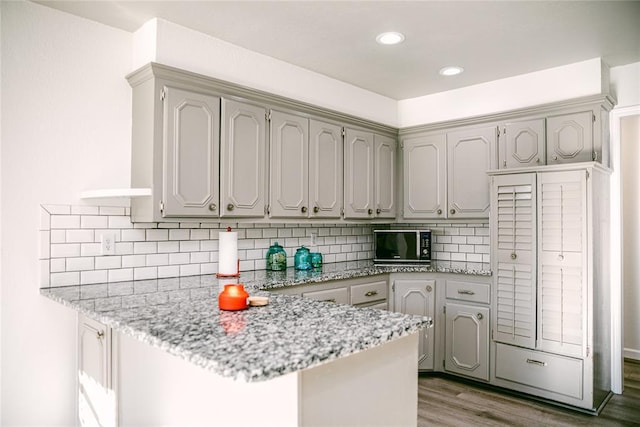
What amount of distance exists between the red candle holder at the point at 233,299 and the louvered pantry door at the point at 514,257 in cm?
223

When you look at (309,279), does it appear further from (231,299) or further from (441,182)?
(441,182)

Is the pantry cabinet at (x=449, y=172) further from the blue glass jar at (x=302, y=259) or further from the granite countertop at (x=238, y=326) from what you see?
the granite countertop at (x=238, y=326)

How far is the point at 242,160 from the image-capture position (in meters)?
2.98

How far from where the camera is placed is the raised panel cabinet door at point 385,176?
4043 millimetres

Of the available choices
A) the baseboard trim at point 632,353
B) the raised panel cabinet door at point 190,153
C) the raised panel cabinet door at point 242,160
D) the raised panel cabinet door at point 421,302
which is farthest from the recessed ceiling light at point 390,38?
the baseboard trim at point 632,353

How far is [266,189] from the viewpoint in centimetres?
312

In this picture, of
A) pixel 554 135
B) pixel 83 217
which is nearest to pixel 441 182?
pixel 554 135

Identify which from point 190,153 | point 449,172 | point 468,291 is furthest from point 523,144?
point 190,153

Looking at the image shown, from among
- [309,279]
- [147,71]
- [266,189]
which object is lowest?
[309,279]

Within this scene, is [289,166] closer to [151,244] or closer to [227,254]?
[227,254]

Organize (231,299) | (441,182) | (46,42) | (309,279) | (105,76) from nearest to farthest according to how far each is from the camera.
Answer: (231,299) < (46,42) < (105,76) < (309,279) < (441,182)

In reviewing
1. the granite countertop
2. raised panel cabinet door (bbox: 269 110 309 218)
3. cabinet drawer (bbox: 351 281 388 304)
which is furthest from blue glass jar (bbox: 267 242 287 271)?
the granite countertop

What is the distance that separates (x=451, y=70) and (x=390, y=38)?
2.69ft

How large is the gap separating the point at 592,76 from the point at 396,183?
1.75 meters
